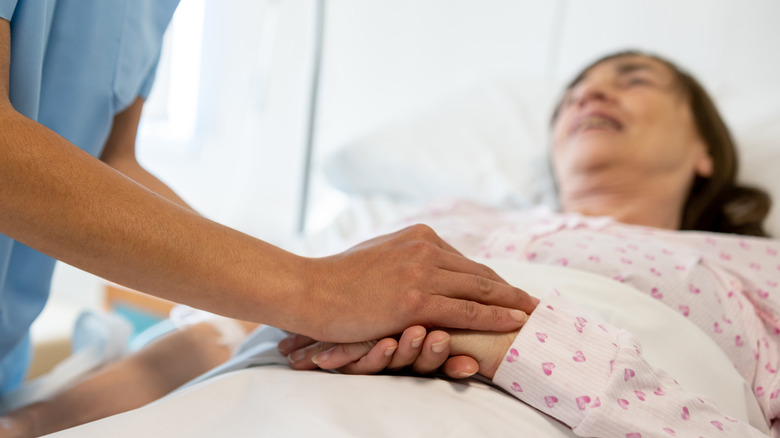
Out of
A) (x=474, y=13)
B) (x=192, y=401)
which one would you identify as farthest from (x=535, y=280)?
(x=474, y=13)

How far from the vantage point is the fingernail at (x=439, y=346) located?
0.65 metres

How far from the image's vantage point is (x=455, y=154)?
1.74 m

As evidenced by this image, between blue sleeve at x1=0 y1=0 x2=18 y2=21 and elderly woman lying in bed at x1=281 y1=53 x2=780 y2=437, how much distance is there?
42cm

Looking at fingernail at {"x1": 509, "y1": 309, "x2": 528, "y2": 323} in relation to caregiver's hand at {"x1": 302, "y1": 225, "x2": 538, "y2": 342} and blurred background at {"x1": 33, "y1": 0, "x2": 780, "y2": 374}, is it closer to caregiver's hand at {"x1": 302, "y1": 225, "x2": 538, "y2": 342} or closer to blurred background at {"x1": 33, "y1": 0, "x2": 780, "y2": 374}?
caregiver's hand at {"x1": 302, "y1": 225, "x2": 538, "y2": 342}

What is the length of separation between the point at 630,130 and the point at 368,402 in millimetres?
927

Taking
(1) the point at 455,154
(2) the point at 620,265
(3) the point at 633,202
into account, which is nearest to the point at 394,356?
(2) the point at 620,265

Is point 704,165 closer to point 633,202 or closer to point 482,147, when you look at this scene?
point 633,202

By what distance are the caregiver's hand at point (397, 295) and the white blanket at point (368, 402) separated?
0.06 metres

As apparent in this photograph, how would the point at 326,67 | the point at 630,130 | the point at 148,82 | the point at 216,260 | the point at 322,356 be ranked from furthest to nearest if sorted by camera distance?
1. the point at 326,67
2. the point at 630,130
3. the point at 148,82
4. the point at 322,356
5. the point at 216,260

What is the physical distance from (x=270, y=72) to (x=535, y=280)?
1.99 meters

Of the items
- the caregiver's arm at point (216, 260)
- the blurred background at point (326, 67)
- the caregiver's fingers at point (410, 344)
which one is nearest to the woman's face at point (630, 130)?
the blurred background at point (326, 67)

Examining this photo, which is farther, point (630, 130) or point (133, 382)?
point (630, 130)

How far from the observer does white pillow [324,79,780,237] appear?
1596mm

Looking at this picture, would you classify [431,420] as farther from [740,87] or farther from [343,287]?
[740,87]
